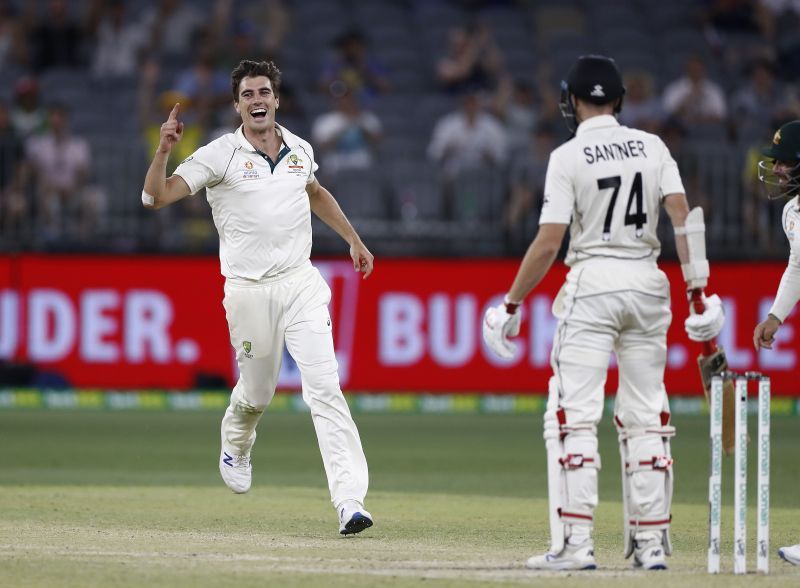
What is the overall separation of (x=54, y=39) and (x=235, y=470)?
1111 centimetres

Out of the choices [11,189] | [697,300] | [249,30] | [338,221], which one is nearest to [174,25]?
[249,30]

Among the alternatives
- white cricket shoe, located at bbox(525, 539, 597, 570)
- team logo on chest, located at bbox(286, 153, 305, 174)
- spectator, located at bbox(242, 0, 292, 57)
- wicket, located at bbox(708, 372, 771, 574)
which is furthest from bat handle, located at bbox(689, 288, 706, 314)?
spectator, located at bbox(242, 0, 292, 57)

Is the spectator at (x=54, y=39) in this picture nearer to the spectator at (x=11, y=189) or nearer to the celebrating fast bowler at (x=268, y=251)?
the spectator at (x=11, y=189)

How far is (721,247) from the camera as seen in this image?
50.4 ft

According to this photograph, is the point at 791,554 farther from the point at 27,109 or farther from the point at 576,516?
the point at 27,109

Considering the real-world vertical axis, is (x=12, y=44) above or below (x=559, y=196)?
above

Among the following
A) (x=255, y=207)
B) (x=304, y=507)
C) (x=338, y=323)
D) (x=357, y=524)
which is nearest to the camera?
(x=357, y=524)

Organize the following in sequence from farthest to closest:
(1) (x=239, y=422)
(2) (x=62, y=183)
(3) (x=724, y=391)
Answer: (2) (x=62, y=183) → (1) (x=239, y=422) → (3) (x=724, y=391)

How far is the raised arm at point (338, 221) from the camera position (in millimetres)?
8422

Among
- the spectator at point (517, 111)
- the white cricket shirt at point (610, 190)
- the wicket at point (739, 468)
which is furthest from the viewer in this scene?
the spectator at point (517, 111)

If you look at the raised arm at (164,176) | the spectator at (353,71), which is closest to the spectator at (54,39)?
the spectator at (353,71)

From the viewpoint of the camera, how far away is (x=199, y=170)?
310 inches

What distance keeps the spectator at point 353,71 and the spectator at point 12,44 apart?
11.6 feet

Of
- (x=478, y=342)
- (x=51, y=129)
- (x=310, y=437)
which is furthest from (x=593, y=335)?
(x=51, y=129)
